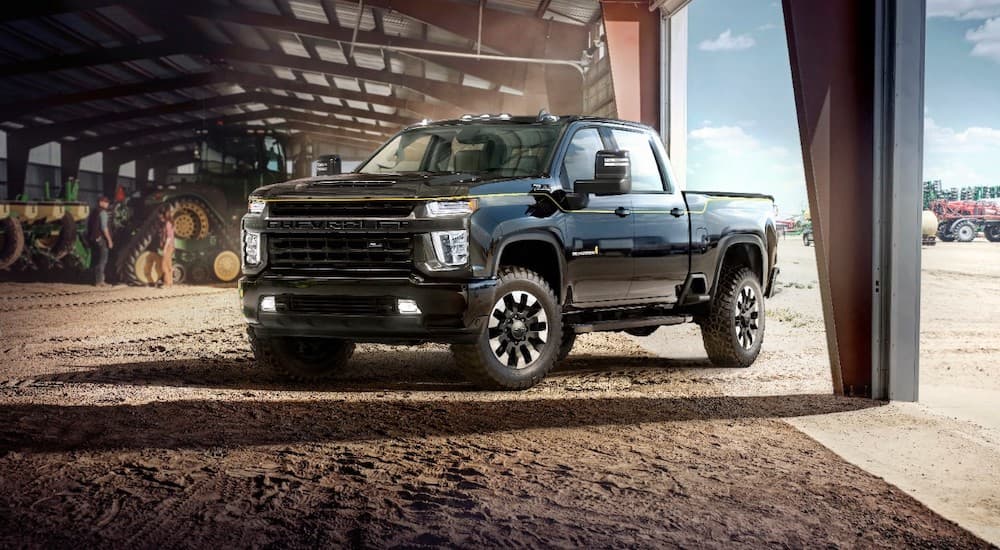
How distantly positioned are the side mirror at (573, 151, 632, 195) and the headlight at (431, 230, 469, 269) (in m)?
1.19

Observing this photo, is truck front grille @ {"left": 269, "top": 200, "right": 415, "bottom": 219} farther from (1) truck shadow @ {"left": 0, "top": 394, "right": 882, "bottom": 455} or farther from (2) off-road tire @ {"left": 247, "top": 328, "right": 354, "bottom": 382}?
(1) truck shadow @ {"left": 0, "top": 394, "right": 882, "bottom": 455}

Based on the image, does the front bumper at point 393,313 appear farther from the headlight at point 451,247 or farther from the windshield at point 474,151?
the windshield at point 474,151

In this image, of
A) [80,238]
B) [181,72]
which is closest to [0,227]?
[80,238]

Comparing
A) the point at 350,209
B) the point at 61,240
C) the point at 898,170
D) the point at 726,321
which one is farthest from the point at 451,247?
the point at 61,240

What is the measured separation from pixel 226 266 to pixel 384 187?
1387 cm

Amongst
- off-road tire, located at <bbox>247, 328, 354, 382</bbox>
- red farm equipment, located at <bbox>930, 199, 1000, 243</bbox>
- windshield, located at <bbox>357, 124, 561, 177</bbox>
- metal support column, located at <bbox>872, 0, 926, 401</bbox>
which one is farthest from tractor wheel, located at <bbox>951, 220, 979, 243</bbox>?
off-road tire, located at <bbox>247, 328, 354, 382</bbox>

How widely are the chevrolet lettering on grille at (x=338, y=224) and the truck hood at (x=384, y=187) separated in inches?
7.4

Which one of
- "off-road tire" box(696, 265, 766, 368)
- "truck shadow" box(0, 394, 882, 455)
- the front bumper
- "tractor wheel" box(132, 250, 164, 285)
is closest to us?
"truck shadow" box(0, 394, 882, 455)

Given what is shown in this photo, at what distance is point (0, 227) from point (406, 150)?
1528cm

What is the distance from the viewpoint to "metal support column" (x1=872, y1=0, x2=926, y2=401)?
791cm

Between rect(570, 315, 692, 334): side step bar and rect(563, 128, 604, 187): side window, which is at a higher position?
rect(563, 128, 604, 187): side window

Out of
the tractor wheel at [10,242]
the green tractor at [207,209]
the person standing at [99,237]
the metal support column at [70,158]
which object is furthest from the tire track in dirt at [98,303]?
the metal support column at [70,158]

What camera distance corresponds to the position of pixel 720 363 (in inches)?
412

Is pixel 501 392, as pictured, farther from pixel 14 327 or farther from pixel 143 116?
pixel 143 116
